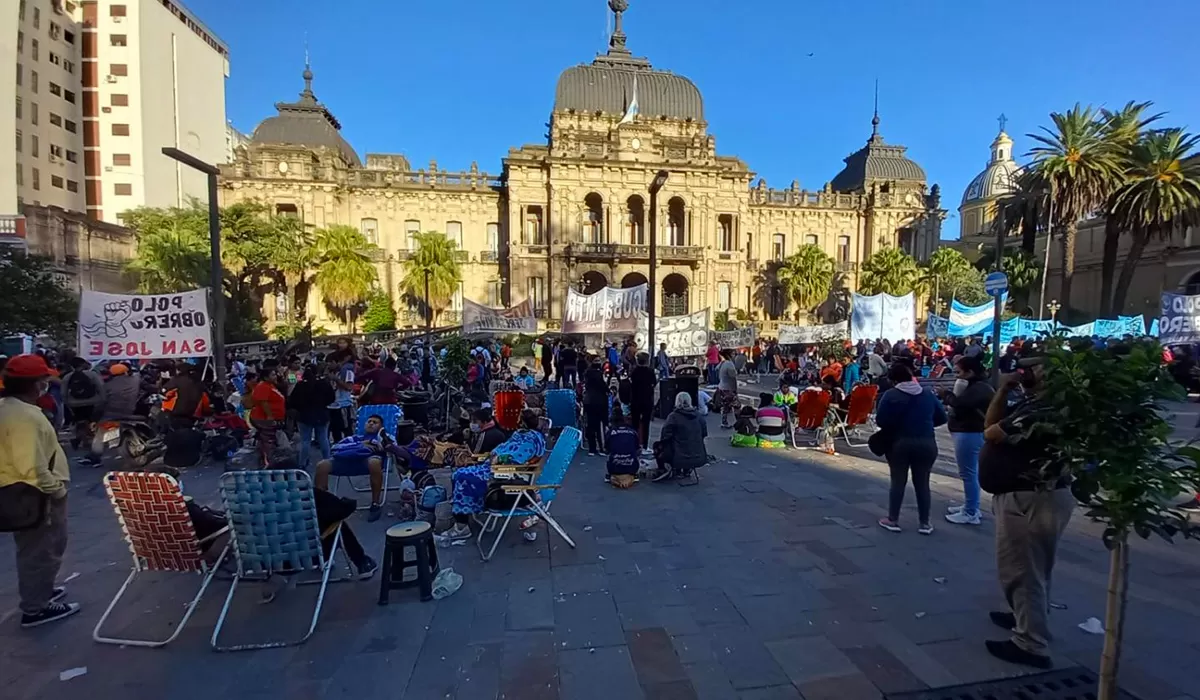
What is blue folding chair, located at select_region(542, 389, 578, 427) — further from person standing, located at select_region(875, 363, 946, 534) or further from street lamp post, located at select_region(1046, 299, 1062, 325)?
street lamp post, located at select_region(1046, 299, 1062, 325)

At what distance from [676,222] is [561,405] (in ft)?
115

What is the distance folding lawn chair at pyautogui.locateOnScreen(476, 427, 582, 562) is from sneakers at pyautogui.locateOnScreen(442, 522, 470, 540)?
0.15 metres

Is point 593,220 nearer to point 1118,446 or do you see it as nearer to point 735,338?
point 735,338

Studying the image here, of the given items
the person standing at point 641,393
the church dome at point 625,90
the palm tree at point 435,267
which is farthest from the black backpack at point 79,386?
the church dome at point 625,90

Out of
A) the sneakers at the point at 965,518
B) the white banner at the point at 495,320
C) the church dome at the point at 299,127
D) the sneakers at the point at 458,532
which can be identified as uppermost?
the church dome at the point at 299,127

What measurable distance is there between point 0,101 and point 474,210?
3007 cm

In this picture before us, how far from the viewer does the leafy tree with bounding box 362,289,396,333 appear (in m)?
37.2

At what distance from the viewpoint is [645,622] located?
4.04 m

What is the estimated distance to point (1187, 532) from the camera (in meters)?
2.44

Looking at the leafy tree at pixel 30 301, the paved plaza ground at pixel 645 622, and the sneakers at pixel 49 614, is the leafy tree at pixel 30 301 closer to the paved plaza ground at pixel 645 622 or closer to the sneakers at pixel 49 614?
the paved plaza ground at pixel 645 622

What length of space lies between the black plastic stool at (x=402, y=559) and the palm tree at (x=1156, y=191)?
120ft

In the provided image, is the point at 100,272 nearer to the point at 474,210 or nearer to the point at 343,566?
the point at 474,210

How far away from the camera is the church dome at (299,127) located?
140 feet

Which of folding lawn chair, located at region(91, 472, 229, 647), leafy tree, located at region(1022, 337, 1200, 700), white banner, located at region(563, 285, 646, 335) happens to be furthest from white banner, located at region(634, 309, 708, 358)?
leafy tree, located at region(1022, 337, 1200, 700)
